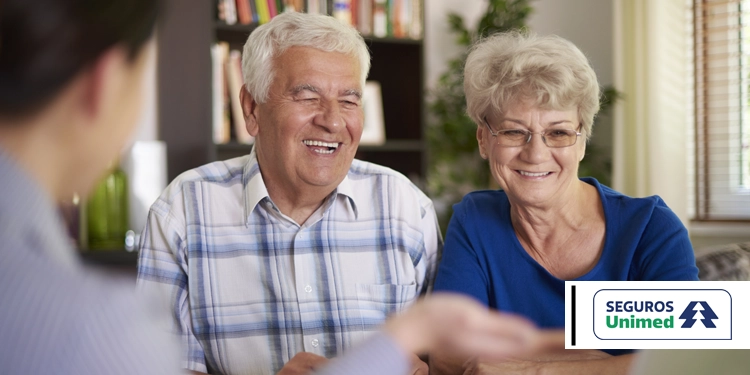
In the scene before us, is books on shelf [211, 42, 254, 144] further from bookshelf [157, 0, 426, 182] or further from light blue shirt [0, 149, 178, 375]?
light blue shirt [0, 149, 178, 375]

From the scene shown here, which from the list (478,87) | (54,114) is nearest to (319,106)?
(478,87)

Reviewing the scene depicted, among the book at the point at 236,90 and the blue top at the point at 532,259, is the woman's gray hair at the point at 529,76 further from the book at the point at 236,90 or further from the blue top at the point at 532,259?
the book at the point at 236,90

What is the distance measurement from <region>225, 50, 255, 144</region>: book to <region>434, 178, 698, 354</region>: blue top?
371mm

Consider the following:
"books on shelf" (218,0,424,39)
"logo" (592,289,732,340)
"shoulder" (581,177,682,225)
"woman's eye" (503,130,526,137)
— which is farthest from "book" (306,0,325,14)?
"logo" (592,289,732,340)

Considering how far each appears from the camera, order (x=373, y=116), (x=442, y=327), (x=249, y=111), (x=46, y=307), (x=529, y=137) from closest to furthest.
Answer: (x=46, y=307) → (x=442, y=327) → (x=529, y=137) → (x=249, y=111) → (x=373, y=116)

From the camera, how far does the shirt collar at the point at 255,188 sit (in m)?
0.99

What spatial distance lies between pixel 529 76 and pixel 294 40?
33 centimetres

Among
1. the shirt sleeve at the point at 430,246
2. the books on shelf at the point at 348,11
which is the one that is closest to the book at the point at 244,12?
the books on shelf at the point at 348,11

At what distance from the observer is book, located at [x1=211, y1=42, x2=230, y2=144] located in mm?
1040

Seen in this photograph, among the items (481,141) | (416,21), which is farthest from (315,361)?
(416,21)

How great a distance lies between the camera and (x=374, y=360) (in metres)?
0.51

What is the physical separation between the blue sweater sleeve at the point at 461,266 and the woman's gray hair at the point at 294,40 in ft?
0.82

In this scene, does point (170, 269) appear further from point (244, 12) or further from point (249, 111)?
point (244, 12)

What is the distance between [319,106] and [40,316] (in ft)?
1.90
